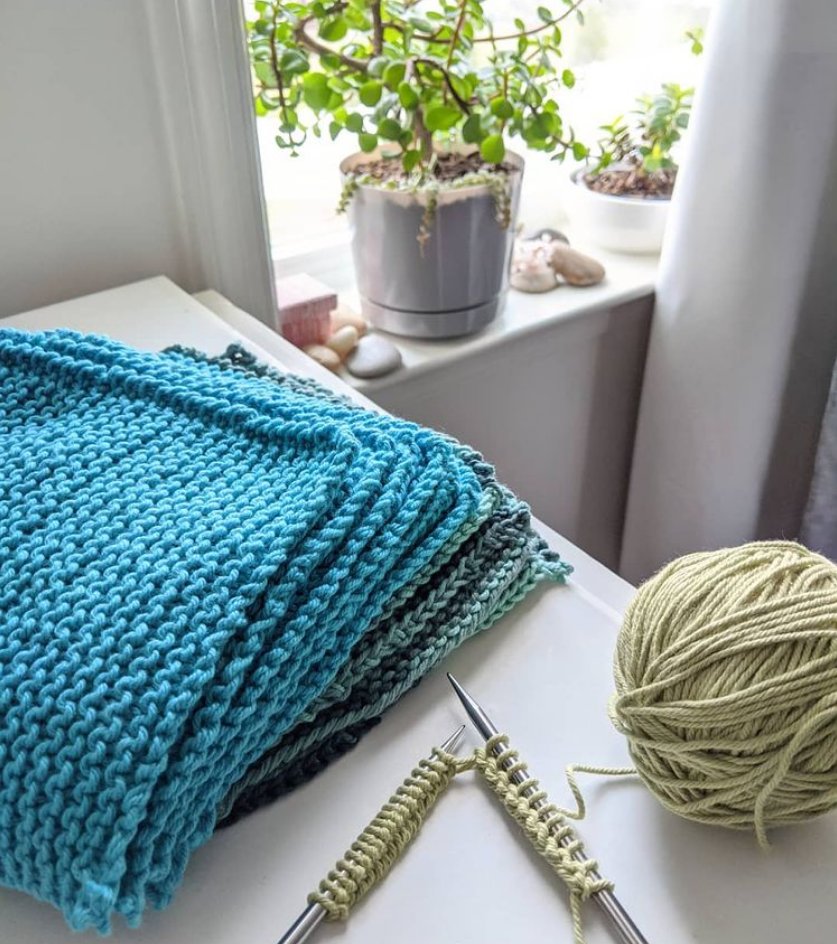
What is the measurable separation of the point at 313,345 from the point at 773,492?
1.99 ft

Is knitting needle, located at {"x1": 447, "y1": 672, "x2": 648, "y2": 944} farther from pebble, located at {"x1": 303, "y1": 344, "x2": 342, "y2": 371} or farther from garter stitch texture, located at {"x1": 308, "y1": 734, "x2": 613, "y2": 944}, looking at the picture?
pebble, located at {"x1": 303, "y1": 344, "x2": 342, "y2": 371}

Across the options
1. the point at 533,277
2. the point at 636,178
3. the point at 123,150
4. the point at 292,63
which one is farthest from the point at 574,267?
the point at 123,150

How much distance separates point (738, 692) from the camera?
1.15ft

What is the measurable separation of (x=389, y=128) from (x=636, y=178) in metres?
0.46

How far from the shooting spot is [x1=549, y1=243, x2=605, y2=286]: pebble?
3.34 feet

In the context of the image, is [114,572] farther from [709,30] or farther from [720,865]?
[709,30]

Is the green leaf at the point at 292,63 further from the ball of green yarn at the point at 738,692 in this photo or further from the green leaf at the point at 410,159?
the ball of green yarn at the point at 738,692

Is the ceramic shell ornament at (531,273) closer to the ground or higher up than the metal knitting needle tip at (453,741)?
closer to the ground

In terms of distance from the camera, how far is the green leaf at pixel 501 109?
80cm

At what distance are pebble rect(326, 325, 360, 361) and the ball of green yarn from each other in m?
0.54

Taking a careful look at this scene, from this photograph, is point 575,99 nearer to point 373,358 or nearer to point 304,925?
point 373,358

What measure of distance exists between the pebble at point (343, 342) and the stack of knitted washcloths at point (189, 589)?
1.14 ft

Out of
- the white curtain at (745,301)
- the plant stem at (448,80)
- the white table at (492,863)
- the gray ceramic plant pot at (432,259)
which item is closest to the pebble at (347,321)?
the gray ceramic plant pot at (432,259)

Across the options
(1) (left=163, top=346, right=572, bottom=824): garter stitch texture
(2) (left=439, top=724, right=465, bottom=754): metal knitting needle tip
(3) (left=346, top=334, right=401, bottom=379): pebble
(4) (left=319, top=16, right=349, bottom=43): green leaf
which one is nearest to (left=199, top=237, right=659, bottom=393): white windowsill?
(3) (left=346, top=334, right=401, bottom=379): pebble
